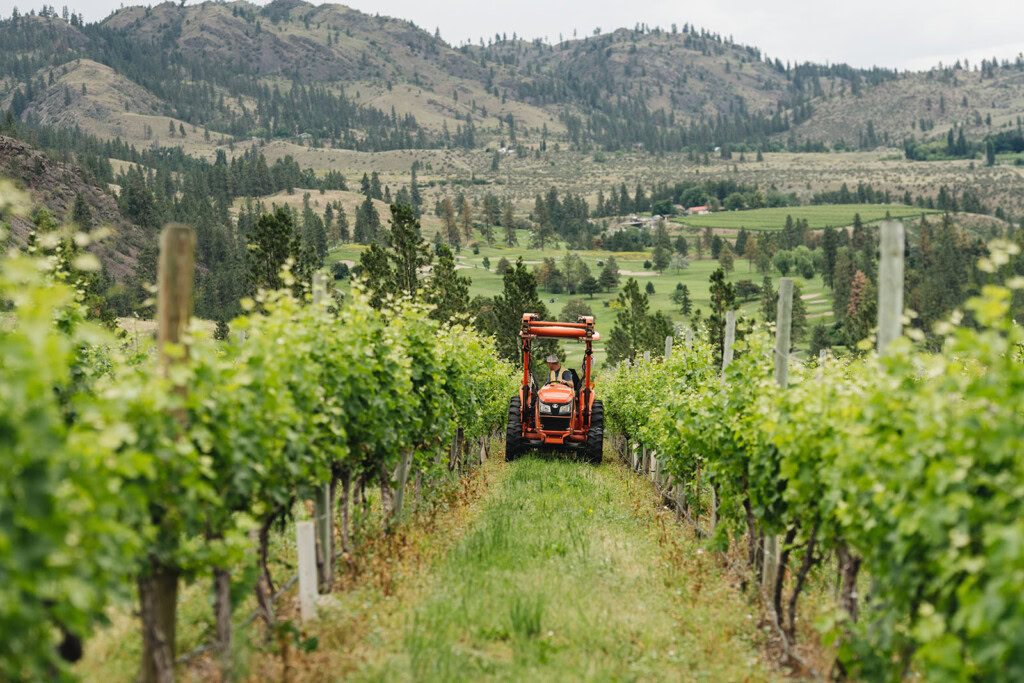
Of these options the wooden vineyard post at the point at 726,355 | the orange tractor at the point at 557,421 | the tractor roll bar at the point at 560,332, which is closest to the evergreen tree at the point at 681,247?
the orange tractor at the point at 557,421

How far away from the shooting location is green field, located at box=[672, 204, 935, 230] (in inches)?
5945

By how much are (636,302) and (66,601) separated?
59.1 m

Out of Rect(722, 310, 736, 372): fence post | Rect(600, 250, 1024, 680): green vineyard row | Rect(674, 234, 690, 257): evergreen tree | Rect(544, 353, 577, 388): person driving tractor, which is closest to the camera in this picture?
Rect(600, 250, 1024, 680): green vineyard row

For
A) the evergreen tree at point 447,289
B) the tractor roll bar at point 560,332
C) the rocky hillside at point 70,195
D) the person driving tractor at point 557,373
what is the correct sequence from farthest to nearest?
1. the rocky hillside at point 70,195
2. the evergreen tree at point 447,289
3. the person driving tractor at point 557,373
4. the tractor roll bar at point 560,332

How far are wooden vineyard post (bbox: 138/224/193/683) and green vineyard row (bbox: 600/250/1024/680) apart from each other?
145 inches

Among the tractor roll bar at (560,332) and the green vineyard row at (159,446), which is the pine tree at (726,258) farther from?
the green vineyard row at (159,446)

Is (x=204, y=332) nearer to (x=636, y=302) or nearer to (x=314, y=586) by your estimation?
(x=314, y=586)

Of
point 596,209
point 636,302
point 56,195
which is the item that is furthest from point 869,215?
point 56,195

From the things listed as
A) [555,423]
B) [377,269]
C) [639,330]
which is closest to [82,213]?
[639,330]

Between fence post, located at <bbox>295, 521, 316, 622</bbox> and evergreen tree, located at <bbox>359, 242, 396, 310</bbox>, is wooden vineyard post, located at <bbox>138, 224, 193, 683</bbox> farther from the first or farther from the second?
evergreen tree, located at <bbox>359, 242, 396, 310</bbox>

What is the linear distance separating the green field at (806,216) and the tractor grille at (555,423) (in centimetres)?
13977

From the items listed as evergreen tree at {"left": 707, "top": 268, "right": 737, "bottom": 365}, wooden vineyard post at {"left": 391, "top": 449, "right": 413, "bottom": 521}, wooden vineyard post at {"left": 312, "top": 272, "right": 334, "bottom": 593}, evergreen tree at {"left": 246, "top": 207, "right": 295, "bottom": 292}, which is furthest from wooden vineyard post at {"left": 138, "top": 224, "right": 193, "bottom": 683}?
evergreen tree at {"left": 707, "top": 268, "right": 737, "bottom": 365}

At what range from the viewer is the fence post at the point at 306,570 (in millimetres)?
6250

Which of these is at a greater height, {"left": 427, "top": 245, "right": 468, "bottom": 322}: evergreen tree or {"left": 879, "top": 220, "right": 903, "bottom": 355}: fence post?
{"left": 879, "top": 220, "right": 903, "bottom": 355}: fence post
